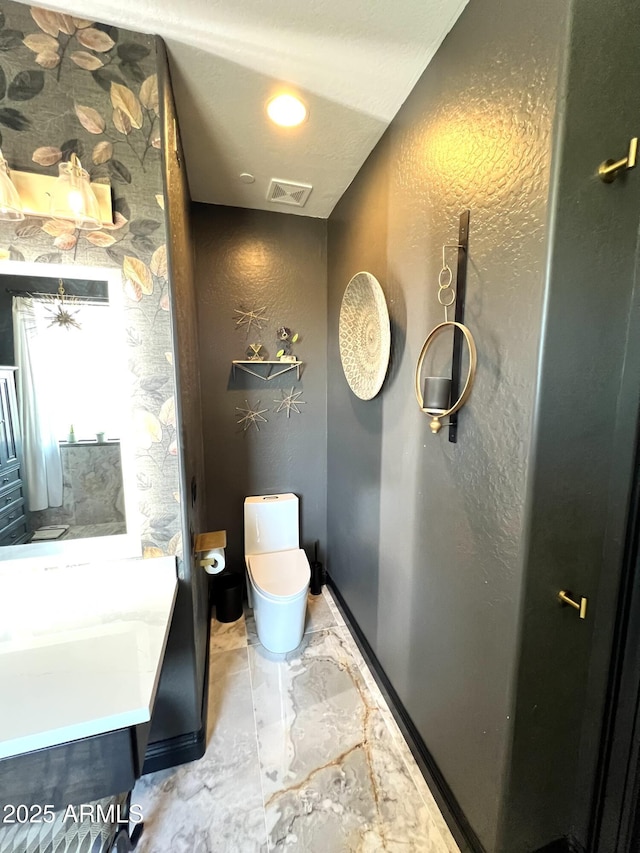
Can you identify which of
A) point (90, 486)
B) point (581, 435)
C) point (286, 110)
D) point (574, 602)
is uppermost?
point (286, 110)

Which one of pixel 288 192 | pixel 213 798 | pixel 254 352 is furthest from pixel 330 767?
pixel 288 192

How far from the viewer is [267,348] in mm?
2344

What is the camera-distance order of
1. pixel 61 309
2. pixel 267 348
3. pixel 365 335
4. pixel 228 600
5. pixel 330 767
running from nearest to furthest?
1. pixel 61 309
2. pixel 330 767
3. pixel 365 335
4. pixel 228 600
5. pixel 267 348

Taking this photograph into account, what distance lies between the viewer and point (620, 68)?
0.76 meters

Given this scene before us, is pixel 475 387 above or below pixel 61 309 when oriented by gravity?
below

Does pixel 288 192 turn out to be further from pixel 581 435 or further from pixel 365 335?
pixel 581 435

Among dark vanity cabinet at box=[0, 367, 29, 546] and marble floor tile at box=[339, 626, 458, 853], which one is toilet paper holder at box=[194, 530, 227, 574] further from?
marble floor tile at box=[339, 626, 458, 853]

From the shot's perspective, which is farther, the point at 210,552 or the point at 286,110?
the point at 210,552

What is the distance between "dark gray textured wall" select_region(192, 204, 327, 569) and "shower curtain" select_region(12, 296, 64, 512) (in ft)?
3.68

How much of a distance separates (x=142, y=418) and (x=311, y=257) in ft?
5.65

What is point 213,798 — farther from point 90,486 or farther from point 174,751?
point 90,486

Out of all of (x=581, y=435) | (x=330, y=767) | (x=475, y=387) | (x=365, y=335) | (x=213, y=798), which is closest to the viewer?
(x=581, y=435)

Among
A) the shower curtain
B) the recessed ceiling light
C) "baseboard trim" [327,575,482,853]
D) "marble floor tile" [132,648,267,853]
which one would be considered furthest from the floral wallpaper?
"baseboard trim" [327,575,482,853]

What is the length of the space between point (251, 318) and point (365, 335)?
96cm
